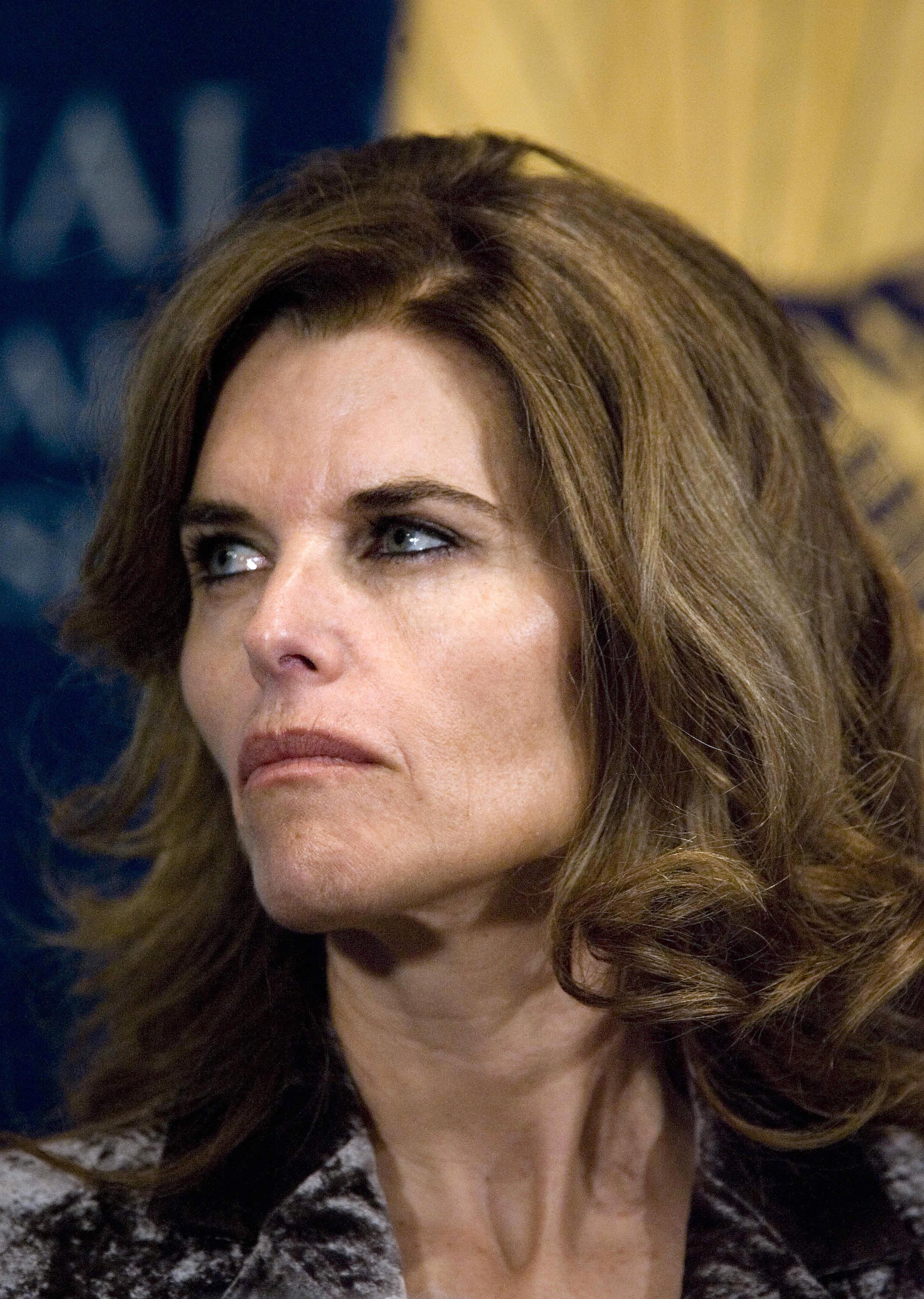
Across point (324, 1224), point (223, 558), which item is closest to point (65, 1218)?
point (324, 1224)

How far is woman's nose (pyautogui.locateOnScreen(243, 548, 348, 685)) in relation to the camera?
4.82ft

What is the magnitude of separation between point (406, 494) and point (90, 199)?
0.87 metres

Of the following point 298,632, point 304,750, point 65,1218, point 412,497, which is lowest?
point 65,1218

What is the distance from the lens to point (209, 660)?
66.1 inches

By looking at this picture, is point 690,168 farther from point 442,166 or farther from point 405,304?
point 405,304

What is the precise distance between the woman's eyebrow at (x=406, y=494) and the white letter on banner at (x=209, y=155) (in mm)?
799

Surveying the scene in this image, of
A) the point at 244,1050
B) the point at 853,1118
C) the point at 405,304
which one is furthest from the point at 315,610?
the point at 853,1118

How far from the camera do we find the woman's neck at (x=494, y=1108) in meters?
1.60

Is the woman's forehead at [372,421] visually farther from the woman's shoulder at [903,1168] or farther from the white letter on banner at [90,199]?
the woman's shoulder at [903,1168]

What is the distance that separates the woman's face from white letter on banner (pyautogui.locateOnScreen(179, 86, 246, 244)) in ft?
2.03

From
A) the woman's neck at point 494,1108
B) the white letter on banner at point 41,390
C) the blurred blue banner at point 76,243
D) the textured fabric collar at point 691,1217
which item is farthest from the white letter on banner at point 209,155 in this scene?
the textured fabric collar at point 691,1217

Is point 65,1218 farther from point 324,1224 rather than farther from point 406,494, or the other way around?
point 406,494

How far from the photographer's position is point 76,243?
6.94 ft

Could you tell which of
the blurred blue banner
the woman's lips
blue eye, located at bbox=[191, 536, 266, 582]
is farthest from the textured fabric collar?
the blurred blue banner
